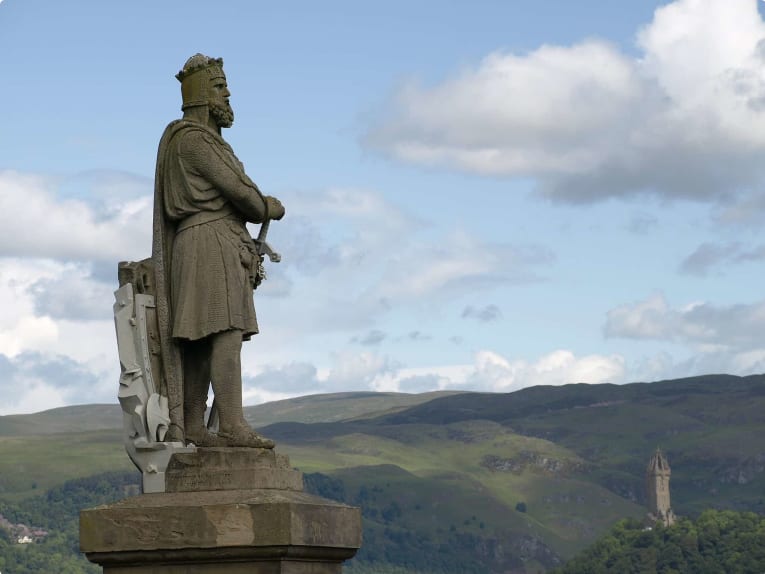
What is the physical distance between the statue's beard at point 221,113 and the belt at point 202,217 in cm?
80

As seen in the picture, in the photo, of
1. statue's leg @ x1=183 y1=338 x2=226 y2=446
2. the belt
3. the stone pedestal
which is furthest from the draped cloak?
the stone pedestal

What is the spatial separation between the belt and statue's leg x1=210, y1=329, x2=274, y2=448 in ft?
3.16

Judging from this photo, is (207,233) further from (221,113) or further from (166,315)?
(221,113)

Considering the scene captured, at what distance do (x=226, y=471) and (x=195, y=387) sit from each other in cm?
108

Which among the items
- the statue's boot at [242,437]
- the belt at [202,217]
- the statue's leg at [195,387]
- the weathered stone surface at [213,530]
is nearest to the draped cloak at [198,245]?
the belt at [202,217]

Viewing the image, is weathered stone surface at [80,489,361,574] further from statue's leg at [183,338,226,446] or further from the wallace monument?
statue's leg at [183,338,226,446]

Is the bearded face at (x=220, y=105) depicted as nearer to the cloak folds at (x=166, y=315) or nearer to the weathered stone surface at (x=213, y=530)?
the cloak folds at (x=166, y=315)

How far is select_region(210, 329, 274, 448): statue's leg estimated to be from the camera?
15.2 m

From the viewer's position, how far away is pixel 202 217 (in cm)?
1543

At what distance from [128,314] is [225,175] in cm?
141

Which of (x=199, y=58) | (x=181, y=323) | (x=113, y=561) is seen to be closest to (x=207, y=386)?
(x=181, y=323)

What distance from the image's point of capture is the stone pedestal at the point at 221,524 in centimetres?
1433

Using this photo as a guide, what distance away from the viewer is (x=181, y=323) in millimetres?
15117

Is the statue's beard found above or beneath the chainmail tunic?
above
